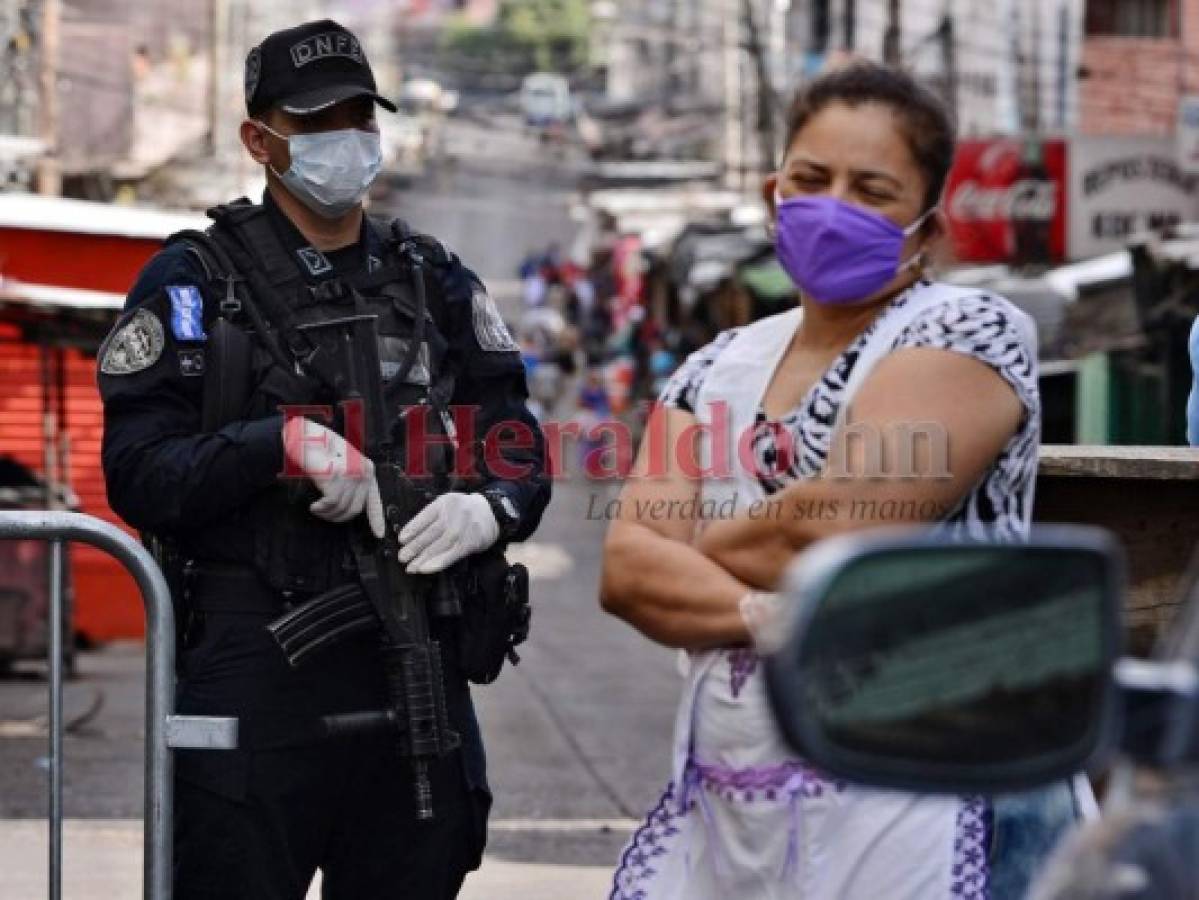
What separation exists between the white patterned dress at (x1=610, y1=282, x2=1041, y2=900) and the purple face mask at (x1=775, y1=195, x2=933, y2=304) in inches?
2.6

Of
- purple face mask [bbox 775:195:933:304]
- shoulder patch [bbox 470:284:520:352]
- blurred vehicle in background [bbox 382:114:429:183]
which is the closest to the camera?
purple face mask [bbox 775:195:933:304]

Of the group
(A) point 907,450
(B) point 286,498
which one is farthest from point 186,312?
(A) point 907,450

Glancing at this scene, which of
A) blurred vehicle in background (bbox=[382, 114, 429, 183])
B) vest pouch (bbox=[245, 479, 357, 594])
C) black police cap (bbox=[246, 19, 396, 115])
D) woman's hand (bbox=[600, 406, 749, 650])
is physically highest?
black police cap (bbox=[246, 19, 396, 115])

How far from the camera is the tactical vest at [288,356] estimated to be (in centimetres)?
448

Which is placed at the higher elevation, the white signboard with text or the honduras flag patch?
the honduras flag patch

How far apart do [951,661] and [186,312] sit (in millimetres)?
2438

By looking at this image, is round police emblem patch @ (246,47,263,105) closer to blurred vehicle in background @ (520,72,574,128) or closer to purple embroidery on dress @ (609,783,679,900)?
purple embroidery on dress @ (609,783,679,900)

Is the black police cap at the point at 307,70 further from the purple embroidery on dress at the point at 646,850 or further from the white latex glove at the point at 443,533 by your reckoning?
the purple embroidery on dress at the point at 646,850

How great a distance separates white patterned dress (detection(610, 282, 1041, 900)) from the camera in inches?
140

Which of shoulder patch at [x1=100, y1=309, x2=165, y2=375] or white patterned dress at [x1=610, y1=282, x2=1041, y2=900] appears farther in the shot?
shoulder patch at [x1=100, y1=309, x2=165, y2=375]

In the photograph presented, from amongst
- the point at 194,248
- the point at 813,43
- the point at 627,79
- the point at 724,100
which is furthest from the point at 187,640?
the point at 627,79

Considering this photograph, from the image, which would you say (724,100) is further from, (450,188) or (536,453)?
(536,453)

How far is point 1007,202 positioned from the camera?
25844mm

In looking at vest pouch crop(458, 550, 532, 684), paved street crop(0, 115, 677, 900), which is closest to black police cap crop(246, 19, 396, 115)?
vest pouch crop(458, 550, 532, 684)
